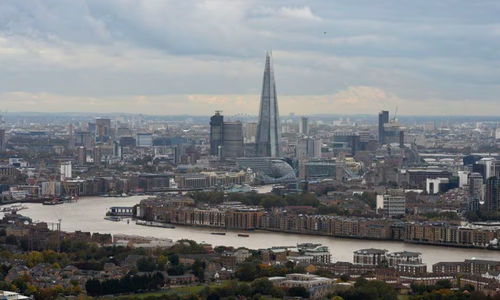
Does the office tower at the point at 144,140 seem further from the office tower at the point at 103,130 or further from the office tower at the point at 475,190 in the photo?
the office tower at the point at 475,190

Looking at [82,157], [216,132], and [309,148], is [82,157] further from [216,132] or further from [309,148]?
[309,148]

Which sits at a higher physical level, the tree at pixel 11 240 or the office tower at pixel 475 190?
the office tower at pixel 475 190

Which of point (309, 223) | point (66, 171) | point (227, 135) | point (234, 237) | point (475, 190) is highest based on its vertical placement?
point (227, 135)

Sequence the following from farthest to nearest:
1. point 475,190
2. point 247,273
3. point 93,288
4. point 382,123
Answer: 1. point 382,123
2. point 475,190
3. point 247,273
4. point 93,288

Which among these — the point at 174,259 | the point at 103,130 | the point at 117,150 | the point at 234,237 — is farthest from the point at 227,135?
the point at 174,259

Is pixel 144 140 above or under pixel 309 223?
above

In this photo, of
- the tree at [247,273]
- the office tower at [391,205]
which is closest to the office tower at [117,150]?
the office tower at [391,205]

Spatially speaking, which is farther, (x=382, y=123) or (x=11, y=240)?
(x=382, y=123)
